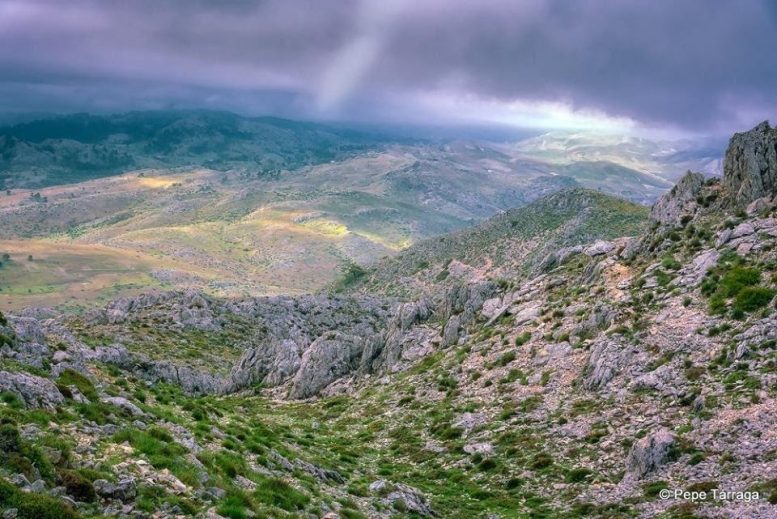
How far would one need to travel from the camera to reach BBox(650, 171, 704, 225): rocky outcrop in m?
68.2

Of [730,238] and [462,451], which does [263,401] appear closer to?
[462,451]

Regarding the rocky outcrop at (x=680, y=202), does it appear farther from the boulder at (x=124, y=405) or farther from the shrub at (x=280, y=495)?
the boulder at (x=124, y=405)

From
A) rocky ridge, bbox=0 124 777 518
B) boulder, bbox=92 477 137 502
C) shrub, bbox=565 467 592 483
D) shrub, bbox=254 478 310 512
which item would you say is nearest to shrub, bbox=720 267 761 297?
rocky ridge, bbox=0 124 777 518

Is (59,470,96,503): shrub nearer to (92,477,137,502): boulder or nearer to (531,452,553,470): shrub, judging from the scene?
(92,477,137,502): boulder

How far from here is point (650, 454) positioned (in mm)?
34500

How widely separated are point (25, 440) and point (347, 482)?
2020cm

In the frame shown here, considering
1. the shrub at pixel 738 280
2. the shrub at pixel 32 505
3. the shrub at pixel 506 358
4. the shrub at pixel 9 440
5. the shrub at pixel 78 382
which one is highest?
the shrub at pixel 738 280

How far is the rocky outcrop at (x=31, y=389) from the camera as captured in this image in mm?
28406

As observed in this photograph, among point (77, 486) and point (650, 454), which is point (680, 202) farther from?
point (77, 486)

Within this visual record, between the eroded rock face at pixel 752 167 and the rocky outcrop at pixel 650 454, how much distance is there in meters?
37.3

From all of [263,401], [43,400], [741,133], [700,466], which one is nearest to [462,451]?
[700,466]

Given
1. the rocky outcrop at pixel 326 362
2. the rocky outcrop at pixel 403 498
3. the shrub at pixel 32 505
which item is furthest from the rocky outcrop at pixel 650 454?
the rocky outcrop at pixel 326 362

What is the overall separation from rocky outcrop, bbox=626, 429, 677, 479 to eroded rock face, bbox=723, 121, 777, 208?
3731 cm

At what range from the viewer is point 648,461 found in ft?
113
